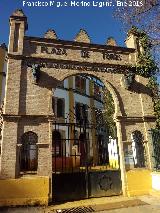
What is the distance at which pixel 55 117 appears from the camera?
11344 millimetres

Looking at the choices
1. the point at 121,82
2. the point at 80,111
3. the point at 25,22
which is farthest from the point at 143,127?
the point at 80,111

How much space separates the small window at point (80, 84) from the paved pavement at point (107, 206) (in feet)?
51.3

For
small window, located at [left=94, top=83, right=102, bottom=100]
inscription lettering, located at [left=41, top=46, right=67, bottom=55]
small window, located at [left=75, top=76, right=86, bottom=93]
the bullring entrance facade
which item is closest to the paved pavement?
the bullring entrance facade

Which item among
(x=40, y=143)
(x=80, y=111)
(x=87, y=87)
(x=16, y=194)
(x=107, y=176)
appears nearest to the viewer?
(x=16, y=194)

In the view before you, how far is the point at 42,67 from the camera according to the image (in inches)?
445

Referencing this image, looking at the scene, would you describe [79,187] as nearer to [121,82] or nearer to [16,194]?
[16,194]

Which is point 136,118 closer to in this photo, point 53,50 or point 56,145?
point 53,50

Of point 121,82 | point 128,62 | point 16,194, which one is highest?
point 128,62

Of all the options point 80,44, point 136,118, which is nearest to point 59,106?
point 80,44

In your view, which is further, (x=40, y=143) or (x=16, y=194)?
(x=40, y=143)

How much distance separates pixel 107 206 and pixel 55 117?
4467 mm

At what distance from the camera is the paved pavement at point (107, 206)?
8758 millimetres

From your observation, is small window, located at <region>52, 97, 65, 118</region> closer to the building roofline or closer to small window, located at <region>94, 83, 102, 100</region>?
small window, located at <region>94, 83, 102, 100</region>

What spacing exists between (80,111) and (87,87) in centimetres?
343
